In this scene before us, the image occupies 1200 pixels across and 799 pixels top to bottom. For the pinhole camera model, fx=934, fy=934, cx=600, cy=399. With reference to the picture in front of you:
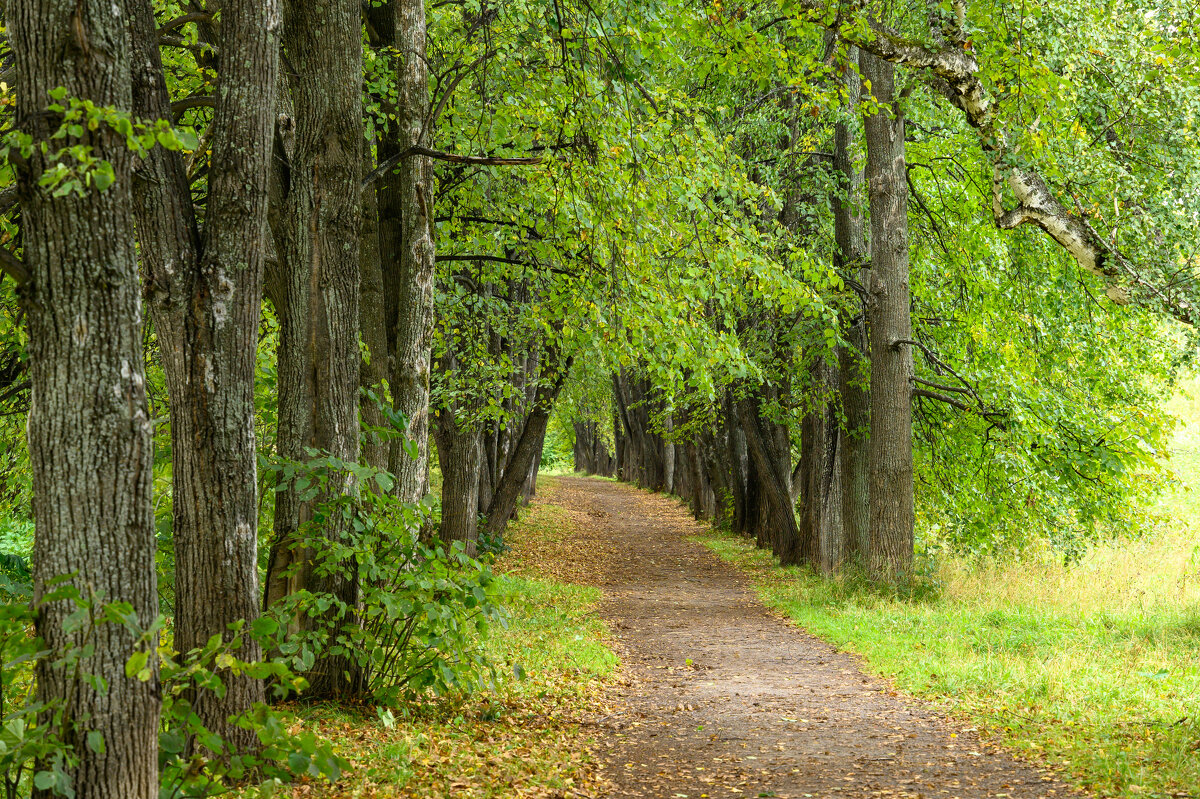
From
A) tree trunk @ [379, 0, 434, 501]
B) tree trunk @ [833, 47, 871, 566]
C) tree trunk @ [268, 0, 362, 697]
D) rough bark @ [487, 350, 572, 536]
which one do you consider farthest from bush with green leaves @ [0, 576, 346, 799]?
rough bark @ [487, 350, 572, 536]

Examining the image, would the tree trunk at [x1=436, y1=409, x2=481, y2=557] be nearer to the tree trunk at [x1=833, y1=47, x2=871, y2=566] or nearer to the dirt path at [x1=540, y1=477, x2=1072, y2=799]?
the dirt path at [x1=540, y1=477, x2=1072, y2=799]

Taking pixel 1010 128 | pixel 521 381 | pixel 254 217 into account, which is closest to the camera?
pixel 254 217

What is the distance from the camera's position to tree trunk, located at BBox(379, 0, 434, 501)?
7793 millimetres

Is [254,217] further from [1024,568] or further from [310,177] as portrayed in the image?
[1024,568]

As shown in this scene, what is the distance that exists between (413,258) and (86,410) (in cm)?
460

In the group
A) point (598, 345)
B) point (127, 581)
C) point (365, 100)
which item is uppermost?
point (365, 100)

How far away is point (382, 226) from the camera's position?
8.73m

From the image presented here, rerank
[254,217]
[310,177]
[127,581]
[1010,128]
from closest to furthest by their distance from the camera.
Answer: [127,581], [254,217], [310,177], [1010,128]

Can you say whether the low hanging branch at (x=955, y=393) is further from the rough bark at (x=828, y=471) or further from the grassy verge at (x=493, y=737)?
the grassy verge at (x=493, y=737)

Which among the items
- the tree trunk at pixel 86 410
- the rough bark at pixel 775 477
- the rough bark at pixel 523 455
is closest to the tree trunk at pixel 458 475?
the rough bark at pixel 523 455

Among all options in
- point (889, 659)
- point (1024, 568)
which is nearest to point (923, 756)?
point (889, 659)

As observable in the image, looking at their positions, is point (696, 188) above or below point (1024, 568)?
above

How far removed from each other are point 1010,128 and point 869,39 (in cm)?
149

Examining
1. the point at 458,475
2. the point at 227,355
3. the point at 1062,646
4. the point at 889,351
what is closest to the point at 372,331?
the point at 227,355
